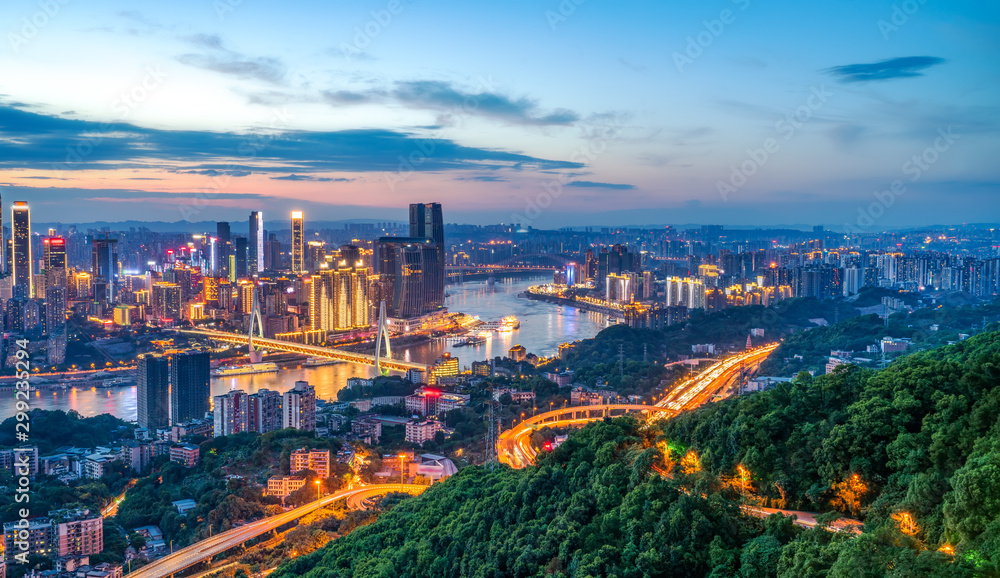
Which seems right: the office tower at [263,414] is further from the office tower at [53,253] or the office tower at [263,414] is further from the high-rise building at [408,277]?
the office tower at [53,253]

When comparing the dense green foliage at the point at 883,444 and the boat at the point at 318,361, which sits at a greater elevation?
the dense green foliage at the point at 883,444

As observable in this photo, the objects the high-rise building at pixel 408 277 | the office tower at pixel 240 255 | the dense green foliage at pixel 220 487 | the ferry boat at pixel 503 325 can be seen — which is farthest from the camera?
the office tower at pixel 240 255

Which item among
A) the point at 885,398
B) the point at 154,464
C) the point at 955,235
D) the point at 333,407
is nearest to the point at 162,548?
the point at 154,464

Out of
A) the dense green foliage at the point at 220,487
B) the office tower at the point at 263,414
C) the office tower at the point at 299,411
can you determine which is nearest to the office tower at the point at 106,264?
the office tower at the point at 263,414

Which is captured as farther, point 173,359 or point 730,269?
point 730,269

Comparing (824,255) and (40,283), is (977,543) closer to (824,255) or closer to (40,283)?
(40,283)

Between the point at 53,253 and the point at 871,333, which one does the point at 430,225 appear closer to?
the point at 53,253

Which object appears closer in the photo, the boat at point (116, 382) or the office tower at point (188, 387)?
the office tower at point (188, 387)

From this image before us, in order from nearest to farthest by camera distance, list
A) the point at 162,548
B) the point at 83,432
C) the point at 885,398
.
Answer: the point at 885,398, the point at 162,548, the point at 83,432
